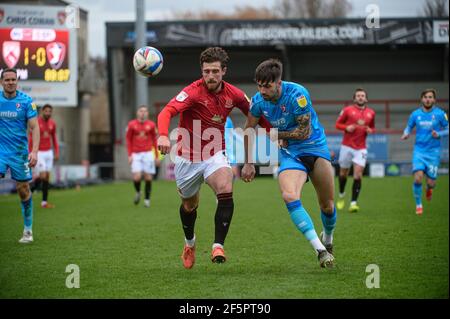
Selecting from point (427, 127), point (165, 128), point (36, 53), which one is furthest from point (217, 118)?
point (36, 53)

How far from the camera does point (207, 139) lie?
25.8ft

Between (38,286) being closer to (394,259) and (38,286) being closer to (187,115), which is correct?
(187,115)

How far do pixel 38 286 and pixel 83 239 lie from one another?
389 centimetres

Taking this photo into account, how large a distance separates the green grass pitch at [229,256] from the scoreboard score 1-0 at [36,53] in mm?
8314

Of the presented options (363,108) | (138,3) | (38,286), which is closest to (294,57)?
(138,3)

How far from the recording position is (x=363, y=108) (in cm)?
1534

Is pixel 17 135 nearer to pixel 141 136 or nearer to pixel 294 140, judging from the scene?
pixel 294 140

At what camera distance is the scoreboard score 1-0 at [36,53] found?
22.6 m

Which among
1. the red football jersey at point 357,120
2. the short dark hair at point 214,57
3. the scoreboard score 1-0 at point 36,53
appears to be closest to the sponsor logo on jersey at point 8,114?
the short dark hair at point 214,57

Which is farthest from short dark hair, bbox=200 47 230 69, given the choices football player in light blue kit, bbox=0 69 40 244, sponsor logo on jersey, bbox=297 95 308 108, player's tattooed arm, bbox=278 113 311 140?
football player in light blue kit, bbox=0 69 40 244

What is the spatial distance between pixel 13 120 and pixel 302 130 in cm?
454

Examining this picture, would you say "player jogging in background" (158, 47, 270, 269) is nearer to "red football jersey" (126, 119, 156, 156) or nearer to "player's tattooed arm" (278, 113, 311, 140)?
"player's tattooed arm" (278, 113, 311, 140)

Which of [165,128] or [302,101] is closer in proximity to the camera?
[165,128]

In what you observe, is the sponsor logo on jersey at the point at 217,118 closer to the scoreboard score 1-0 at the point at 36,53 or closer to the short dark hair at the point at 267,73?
the short dark hair at the point at 267,73
